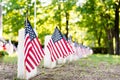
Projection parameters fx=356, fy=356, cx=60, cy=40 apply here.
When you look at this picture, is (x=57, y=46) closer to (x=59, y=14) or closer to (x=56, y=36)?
(x=56, y=36)

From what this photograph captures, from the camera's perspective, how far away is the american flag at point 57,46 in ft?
40.5

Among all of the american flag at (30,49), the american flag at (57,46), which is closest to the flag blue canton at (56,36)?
the american flag at (57,46)

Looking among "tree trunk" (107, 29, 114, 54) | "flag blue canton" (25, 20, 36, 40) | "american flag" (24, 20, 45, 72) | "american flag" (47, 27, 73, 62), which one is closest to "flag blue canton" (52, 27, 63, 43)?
"american flag" (47, 27, 73, 62)

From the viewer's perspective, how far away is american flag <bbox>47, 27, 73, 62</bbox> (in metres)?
12.3

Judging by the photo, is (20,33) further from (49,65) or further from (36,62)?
(49,65)

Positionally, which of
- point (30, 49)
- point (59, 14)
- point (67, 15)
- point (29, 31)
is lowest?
point (67, 15)

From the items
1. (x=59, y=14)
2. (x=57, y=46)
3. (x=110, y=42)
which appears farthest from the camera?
(x=59, y=14)

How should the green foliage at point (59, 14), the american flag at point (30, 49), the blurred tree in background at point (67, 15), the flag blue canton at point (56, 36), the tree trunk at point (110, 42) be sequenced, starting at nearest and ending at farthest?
the american flag at point (30, 49) → the flag blue canton at point (56, 36) → the blurred tree in background at point (67, 15) → the green foliage at point (59, 14) → the tree trunk at point (110, 42)

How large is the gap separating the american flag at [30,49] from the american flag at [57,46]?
2.74m

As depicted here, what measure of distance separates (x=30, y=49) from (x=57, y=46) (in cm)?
430

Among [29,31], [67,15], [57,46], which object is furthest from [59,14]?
[29,31]

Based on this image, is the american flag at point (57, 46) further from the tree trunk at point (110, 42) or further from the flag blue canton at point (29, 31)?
the tree trunk at point (110, 42)

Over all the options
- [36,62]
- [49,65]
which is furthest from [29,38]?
[49,65]

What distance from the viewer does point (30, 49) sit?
892 centimetres
